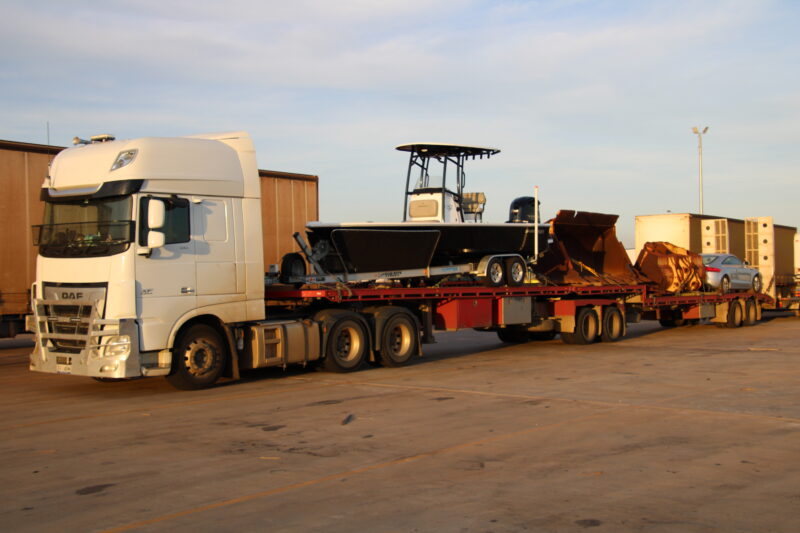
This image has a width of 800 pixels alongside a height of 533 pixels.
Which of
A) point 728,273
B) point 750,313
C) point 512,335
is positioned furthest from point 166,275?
point 750,313

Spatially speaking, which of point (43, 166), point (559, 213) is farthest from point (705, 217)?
point (43, 166)

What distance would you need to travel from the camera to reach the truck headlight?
36.9ft

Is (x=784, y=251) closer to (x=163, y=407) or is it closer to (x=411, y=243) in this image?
(x=411, y=243)

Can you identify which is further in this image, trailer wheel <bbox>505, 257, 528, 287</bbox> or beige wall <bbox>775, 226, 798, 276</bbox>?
beige wall <bbox>775, 226, 798, 276</bbox>

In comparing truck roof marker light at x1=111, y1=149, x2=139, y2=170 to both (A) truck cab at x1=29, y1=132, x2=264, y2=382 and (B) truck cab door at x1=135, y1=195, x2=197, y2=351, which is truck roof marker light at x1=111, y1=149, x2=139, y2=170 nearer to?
(A) truck cab at x1=29, y1=132, x2=264, y2=382

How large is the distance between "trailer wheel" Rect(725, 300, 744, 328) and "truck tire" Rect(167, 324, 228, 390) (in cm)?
1839

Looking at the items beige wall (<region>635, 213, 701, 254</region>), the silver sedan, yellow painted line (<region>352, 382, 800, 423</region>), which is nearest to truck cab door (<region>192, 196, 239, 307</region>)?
yellow painted line (<region>352, 382, 800, 423</region>)

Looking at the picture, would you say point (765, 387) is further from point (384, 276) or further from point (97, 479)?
point (97, 479)

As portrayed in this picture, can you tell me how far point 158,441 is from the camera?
877cm

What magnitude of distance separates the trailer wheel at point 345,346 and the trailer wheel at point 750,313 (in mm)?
16457

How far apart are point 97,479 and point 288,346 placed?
20.5 feet

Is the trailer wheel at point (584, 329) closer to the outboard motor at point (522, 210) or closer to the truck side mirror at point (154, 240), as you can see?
the outboard motor at point (522, 210)

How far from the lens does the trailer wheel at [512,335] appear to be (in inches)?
808

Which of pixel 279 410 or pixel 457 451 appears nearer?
pixel 457 451
